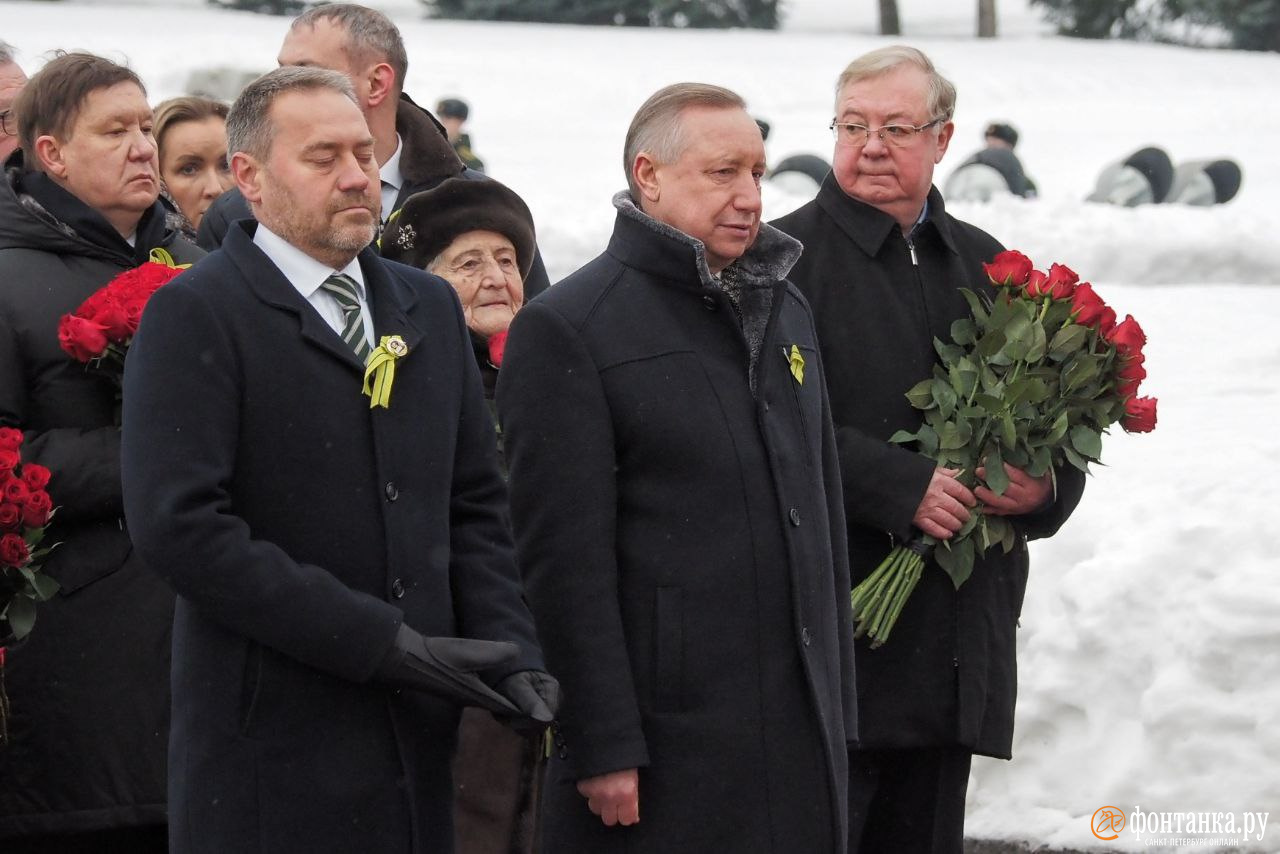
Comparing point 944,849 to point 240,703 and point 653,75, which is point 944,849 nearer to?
point 240,703

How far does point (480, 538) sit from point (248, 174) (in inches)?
31.1

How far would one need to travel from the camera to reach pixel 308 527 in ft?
10.8

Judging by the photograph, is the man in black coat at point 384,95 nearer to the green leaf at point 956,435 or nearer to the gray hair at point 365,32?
the gray hair at point 365,32

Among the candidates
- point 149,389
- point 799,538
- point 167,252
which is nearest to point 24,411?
point 167,252

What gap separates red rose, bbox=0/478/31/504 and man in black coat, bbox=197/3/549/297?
67.3 inches

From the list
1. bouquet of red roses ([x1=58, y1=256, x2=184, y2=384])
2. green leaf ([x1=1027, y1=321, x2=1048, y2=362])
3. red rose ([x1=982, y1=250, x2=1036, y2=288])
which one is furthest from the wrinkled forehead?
bouquet of red roses ([x1=58, y1=256, x2=184, y2=384])

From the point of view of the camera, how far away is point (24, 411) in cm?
417

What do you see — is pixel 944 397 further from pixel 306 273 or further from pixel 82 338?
pixel 82 338

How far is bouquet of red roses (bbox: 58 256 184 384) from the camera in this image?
402 cm

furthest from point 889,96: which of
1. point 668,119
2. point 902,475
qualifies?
point 668,119

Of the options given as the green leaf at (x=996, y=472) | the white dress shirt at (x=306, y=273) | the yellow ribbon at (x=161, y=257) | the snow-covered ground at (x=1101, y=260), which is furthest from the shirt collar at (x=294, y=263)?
the snow-covered ground at (x=1101, y=260)

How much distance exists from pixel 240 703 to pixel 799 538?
115 cm

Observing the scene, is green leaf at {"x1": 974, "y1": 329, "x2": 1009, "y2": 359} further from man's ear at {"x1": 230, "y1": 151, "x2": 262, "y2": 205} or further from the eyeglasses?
man's ear at {"x1": 230, "y1": 151, "x2": 262, "y2": 205}

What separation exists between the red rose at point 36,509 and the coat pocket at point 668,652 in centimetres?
128
